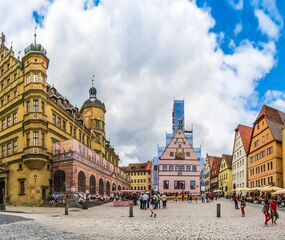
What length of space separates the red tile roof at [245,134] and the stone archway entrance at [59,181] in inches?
1889

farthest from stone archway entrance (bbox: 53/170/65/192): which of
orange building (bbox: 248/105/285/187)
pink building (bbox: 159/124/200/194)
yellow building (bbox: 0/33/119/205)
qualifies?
pink building (bbox: 159/124/200/194)

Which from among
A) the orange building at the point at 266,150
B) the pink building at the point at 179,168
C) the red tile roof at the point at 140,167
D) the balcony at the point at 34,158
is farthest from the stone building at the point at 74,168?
the red tile roof at the point at 140,167

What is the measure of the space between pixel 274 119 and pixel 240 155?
1895 centimetres

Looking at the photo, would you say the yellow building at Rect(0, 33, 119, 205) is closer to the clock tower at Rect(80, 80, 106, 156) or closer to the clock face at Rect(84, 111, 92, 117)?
the clock tower at Rect(80, 80, 106, 156)

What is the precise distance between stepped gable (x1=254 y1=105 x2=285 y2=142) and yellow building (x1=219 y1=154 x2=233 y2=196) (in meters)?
29.5

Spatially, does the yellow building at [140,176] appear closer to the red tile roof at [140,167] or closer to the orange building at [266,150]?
the red tile roof at [140,167]

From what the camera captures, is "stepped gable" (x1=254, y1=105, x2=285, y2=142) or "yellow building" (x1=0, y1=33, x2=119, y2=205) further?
"stepped gable" (x1=254, y1=105, x2=285, y2=142)

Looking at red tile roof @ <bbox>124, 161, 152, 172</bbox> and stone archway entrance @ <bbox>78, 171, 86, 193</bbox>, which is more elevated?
red tile roof @ <bbox>124, 161, 152, 172</bbox>

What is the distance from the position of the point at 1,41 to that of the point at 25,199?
24.0 m

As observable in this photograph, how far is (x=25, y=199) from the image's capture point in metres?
48.2

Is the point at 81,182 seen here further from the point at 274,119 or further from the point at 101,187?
the point at 274,119

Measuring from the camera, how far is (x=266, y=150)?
235 feet

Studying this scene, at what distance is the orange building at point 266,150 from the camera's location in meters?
66.7

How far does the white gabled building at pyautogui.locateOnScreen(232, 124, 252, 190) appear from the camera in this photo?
287 ft
